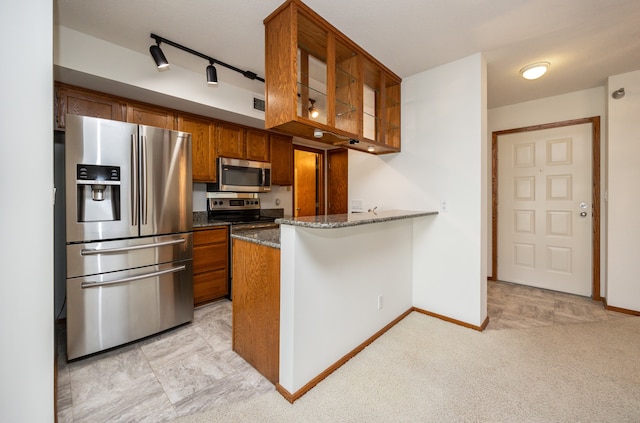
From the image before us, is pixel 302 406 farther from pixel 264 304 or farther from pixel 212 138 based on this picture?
pixel 212 138

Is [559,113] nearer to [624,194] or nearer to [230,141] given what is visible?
[624,194]

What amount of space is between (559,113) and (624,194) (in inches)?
48.1

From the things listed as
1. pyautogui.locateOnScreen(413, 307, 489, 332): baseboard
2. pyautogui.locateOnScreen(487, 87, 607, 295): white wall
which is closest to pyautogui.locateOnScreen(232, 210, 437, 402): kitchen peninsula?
pyautogui.locateOnScreen(413, 307, 489, 332): baseboard

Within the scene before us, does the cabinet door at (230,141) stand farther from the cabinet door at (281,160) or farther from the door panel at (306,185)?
the door panel at (306,185)

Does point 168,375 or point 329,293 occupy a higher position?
point 329,293

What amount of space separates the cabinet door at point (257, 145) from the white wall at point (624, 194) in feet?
13.4

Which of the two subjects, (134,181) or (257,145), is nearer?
(134,181)

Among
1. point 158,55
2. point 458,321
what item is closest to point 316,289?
point 458,321

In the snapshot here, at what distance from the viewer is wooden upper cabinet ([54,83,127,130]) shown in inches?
90.3

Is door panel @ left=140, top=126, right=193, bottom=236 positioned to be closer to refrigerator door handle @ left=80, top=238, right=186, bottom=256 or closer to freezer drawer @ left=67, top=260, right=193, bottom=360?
refrigerator door handle @ left=80, top=238, right=186, bottom=256

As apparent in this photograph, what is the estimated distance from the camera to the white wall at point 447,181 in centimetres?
242

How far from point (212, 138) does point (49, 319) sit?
2538 millimetres

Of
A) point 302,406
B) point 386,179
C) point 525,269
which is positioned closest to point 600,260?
point 525,269

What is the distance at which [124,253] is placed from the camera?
2.12 meters
